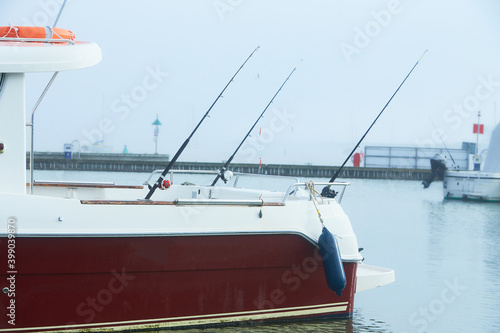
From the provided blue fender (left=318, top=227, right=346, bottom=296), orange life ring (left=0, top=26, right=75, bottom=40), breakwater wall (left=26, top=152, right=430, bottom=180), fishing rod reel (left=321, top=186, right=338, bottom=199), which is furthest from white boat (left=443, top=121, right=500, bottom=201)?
orange life ring (left=0, top=26, right=75, bottom=40)

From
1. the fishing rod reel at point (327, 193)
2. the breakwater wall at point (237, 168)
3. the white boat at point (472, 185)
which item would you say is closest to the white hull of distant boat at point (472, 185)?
the white boat at point (472, 185)

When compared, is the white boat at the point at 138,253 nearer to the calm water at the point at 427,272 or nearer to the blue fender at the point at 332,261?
the blue fender at the point at 332,261

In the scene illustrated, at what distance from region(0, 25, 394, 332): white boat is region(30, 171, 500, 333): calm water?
1.51 ft

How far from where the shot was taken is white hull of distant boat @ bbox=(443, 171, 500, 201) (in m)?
51.5

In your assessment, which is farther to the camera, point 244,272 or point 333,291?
point 333,291

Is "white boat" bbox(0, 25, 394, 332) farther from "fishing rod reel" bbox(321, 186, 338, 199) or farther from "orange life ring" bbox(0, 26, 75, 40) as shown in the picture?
"fishing rod reel" bbox(321, 186, 338, 199)

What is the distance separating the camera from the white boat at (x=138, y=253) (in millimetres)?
8469

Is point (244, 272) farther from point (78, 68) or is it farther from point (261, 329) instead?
point (78, 68)

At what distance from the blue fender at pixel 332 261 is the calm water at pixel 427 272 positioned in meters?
0.75

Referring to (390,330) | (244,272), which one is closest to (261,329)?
(244,272)

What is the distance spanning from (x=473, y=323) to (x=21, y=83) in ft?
27.5

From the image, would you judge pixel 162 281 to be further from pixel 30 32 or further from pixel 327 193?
pixel 30 32

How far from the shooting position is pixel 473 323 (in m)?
13.1

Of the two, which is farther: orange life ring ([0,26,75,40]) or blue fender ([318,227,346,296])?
blue fender ([318,227,346,296])
